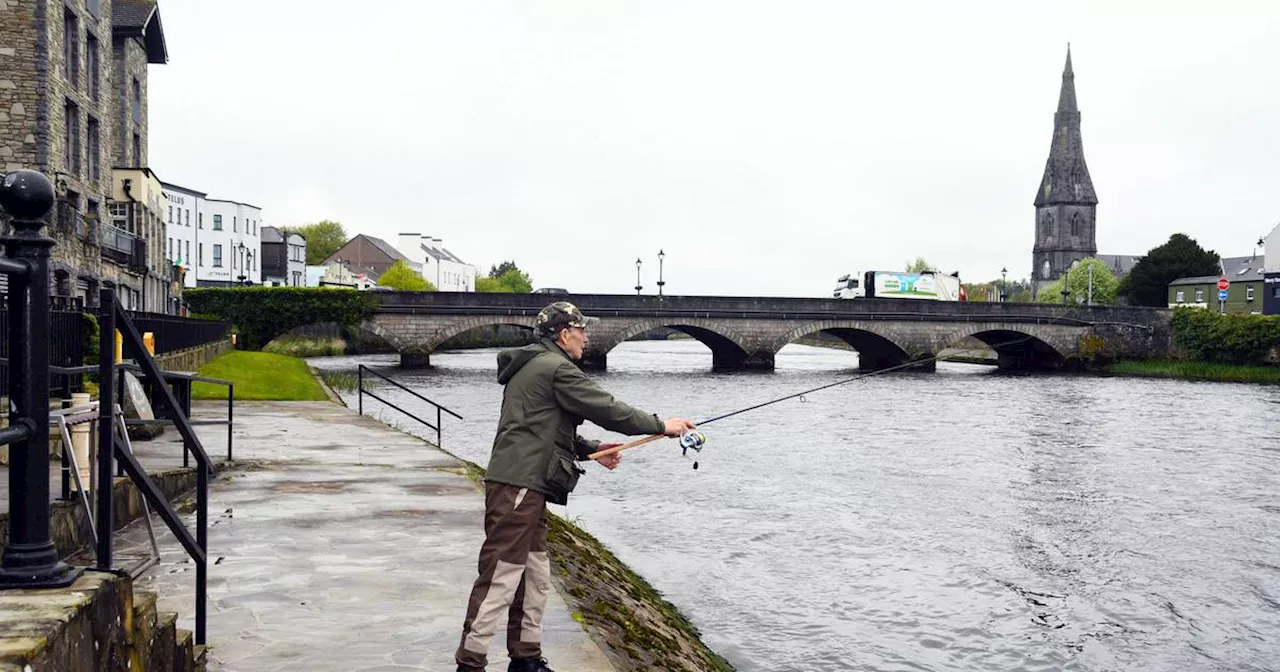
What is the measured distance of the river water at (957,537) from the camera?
12.5m

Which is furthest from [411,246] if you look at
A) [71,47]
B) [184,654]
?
[184,654]

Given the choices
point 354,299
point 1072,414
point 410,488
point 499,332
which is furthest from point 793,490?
point 499,332

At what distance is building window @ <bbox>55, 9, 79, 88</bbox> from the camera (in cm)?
3350

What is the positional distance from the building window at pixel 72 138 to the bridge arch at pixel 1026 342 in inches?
2089

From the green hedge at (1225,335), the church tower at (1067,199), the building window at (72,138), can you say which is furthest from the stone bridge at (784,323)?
the church tower at (1067,199)

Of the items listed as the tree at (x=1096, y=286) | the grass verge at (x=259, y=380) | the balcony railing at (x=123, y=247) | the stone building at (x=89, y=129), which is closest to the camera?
the grass verge at (x=259, y=380)

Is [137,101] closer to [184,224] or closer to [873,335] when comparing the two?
[184,224]

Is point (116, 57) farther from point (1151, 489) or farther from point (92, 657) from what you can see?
point (92, 657)

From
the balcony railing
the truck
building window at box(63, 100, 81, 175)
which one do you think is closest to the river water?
the balcony railing

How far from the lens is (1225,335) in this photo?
226 ft

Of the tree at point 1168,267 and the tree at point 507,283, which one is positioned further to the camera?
the tree at point 507,283

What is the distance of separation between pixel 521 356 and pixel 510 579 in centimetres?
130

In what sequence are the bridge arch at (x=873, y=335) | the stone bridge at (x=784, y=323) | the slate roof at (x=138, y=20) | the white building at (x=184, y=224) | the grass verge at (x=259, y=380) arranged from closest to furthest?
the grass verge at (x=259, y=380)
the slate roof at (x=138, y=20)
the stone bridge at (x=784, y=323)
the bridge arch at (x=873, y=335)
the white building at (x=184, y=224)

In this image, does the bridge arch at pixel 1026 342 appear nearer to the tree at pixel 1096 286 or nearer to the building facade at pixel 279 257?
the tree at pixel 1096 286
